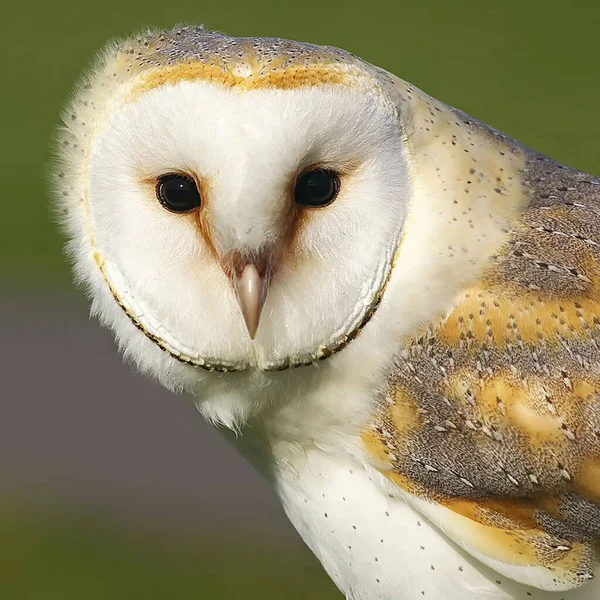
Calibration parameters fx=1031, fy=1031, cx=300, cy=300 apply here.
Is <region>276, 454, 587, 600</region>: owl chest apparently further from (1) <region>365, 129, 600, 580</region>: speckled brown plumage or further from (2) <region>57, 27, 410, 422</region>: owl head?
(2) <region>57, 27, 410, 422</region>: owl head

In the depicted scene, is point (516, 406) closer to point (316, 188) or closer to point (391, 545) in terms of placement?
point (391, 545)

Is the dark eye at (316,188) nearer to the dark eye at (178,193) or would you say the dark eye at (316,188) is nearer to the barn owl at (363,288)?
the barn owl at (363,288)

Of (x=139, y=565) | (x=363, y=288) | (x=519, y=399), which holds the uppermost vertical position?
(x=363, y=288)

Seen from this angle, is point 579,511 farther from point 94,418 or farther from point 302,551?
point 94,418

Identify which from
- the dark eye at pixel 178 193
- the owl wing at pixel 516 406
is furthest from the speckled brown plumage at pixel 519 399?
the dark eye at pixel 178 193

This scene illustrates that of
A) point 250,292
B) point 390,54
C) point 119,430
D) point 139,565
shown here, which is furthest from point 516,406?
point 390,54

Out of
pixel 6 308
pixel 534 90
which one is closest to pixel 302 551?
pixel 6 308
